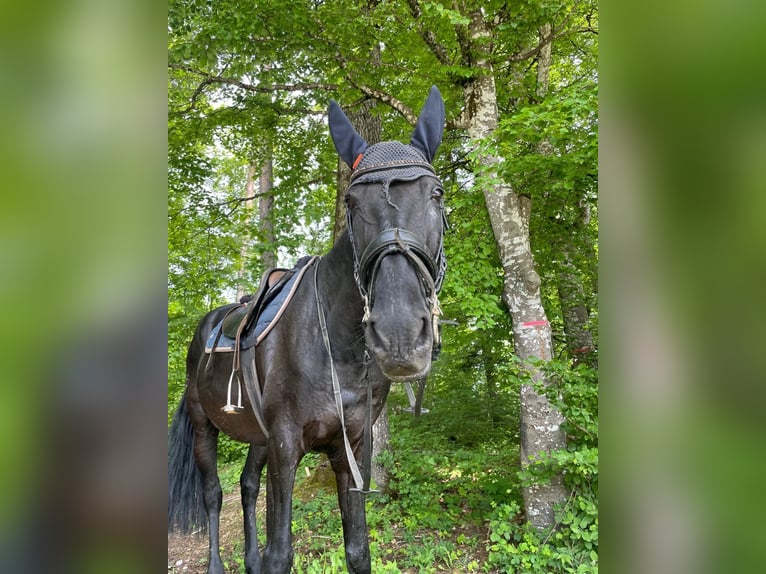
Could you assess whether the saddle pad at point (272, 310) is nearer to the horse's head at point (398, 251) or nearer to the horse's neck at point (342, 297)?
the horse's neck at point (342, 297)

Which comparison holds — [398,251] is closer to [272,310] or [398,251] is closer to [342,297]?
[342,297]

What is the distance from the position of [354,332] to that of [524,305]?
241cm

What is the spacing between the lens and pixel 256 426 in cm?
287

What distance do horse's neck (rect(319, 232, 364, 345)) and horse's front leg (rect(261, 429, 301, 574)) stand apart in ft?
1.92

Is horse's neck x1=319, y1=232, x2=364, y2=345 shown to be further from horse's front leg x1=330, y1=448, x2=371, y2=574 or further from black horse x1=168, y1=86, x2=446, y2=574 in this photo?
horse's front leg x1=330, y1=448, x2=371, y2=574

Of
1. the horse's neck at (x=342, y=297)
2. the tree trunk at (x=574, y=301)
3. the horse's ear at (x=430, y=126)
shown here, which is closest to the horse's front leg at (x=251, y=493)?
the horse's neck at (x=342, y=297)

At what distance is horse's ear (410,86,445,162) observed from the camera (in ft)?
7.03

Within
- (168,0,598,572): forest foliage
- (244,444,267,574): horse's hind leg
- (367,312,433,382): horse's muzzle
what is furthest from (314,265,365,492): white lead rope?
(244,444,267,574): horse's hind leg

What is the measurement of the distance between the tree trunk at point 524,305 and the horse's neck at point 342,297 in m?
2.11

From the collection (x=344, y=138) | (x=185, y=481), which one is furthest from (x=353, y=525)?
(x=185, y=481)

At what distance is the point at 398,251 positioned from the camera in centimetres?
162
